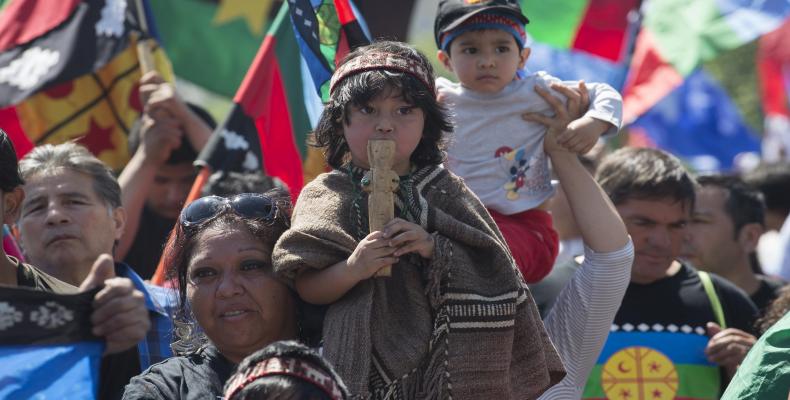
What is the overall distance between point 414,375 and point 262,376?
1.91 feet

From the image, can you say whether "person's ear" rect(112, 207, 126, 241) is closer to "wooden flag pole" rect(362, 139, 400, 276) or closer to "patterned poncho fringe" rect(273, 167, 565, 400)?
Answer: "patterned poncho fringe" rect(273, 167, 565, 400)

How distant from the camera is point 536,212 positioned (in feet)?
14.2

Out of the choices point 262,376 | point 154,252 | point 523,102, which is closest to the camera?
point 262,376

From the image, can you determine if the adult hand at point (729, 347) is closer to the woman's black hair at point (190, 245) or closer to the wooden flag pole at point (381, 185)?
the woman's black hair at point (190, 245)

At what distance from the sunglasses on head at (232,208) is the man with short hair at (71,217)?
2.67 ft

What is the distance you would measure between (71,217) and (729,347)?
93.7 inches

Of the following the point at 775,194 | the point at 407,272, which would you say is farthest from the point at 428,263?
the point at 775,194

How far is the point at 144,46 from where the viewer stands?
6.34 meters

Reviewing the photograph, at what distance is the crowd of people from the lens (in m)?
3.20

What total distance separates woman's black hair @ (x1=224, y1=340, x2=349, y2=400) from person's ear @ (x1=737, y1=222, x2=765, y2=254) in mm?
4016

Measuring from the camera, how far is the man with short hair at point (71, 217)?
452cm

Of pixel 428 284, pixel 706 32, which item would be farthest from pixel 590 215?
pixel 706 32

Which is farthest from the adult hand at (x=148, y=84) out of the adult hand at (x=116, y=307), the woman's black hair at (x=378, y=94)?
the adult hand at (x=116, y=307)

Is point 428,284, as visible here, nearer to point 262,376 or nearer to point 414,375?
point 414,375
